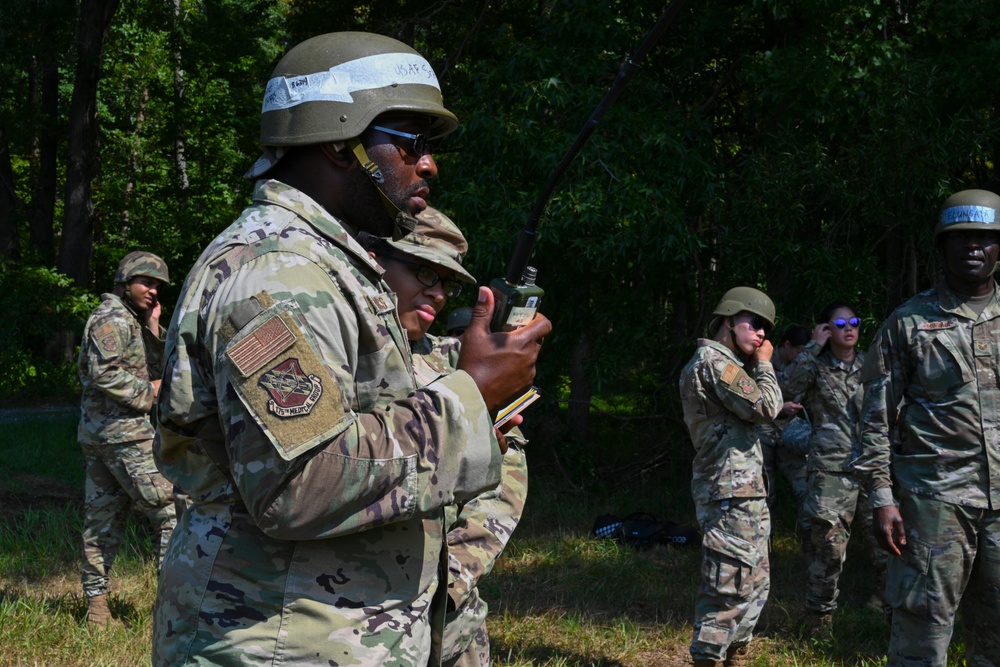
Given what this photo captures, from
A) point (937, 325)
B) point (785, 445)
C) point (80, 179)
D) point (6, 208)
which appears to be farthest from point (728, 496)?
point (6, 208)

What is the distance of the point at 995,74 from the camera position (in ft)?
26.5

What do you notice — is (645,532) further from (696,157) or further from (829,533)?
(696,157)

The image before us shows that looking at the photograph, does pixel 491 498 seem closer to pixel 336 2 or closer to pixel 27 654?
pixel 27 654

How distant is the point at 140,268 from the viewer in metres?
6.73

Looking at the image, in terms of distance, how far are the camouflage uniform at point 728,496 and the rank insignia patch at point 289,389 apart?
4.04m

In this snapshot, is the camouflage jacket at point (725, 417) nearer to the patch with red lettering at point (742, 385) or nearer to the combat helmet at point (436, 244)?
the patch with red lettering at point (742, 385)

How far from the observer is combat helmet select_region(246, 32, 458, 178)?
6.89ft

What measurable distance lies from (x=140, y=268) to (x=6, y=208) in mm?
15053

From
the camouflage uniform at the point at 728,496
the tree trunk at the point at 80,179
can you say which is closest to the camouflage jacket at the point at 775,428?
the camouflage uniform at the point at 728,496

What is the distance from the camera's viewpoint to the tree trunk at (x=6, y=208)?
63.5 feet

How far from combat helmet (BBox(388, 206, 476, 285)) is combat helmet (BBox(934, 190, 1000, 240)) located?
7.35ft

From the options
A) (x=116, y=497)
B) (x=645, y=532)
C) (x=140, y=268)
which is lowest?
(x=645, y=532)

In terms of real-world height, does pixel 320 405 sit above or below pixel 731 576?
above

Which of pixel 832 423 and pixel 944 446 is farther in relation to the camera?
pixel 832 423
